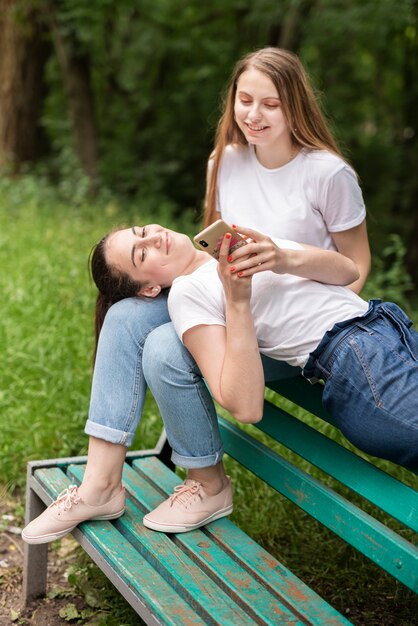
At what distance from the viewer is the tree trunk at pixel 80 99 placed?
9.84 metres

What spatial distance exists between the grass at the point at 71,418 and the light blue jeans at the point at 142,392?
64 cm

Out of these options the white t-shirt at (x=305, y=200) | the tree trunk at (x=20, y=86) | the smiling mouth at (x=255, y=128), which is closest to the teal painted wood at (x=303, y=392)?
the white t-shirt at (x=305, y=200)

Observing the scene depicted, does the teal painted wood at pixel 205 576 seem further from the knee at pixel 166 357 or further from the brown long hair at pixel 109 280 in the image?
the brown long hair at pixel 109 280

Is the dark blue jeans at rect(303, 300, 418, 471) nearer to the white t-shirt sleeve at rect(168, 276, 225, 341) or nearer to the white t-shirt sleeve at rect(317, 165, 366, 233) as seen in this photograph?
the white t-shirt sleeve at rect(168, 276, 225, 341)

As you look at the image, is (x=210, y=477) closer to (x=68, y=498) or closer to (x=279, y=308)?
(x=68, y=498)

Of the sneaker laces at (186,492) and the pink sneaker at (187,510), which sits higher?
the sneaker laces at (186,492)

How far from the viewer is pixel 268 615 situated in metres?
2.11

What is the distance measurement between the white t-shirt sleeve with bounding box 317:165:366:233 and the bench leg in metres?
1.35

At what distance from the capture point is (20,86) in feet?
32.3

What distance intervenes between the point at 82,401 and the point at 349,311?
1.87 metres

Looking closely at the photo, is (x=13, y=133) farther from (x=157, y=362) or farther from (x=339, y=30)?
(x=157, y=362)

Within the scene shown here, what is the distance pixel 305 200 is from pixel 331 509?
3.53 feet

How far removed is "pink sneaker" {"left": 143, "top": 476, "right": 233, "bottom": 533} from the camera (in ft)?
8.31

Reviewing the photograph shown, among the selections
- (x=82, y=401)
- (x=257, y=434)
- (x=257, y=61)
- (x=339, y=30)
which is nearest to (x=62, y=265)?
(x=82, y=401)
